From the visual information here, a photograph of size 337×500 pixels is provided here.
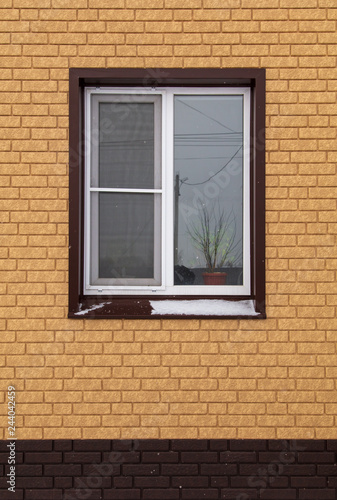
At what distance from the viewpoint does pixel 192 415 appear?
373 cm

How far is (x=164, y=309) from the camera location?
12.4 ft

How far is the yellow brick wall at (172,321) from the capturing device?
3730mm

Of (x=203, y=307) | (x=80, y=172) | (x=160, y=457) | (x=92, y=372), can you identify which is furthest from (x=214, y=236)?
(x=160, y=457)

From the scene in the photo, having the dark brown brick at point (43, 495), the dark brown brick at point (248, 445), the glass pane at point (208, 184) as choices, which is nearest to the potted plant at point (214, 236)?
the glass pane at point (208, 184)

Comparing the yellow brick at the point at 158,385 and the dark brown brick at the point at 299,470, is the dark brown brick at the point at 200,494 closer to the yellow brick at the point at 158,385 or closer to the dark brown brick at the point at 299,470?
the dark brown brick at the point at 299,470

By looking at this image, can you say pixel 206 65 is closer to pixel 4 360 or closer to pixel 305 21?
pixel 305 21

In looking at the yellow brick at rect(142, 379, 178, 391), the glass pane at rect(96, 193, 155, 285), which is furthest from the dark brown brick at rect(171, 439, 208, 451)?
the glass pane at rect(96, 193, 155, 285)

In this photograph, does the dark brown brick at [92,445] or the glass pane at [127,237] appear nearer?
the dark brown brick at [92,445]

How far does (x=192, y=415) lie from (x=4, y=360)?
4.22ft

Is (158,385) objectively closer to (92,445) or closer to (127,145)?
(92,445)

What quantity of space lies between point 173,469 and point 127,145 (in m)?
2.19

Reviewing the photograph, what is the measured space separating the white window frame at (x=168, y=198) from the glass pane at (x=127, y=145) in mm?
81

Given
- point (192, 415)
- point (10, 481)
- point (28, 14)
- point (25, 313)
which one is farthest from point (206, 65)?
point (10, 481)

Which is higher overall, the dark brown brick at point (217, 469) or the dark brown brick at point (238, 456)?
the dark brown brick at point (238, 456)
